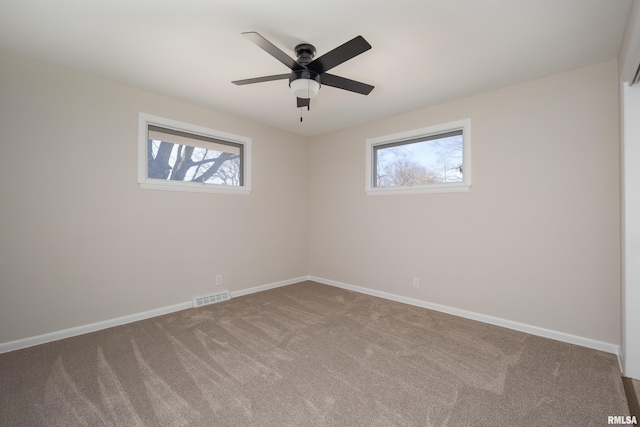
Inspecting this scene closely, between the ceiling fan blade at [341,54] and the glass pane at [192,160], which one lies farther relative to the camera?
the glass pane at [192,160]

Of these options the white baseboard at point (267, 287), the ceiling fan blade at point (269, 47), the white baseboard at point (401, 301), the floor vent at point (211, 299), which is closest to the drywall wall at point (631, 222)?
the white baseboard at point (401, 301)

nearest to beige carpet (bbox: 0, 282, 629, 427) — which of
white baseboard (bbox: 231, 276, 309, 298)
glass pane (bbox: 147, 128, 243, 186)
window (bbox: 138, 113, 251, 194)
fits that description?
white baseboard (bbox: 231, 276, 309, 298)

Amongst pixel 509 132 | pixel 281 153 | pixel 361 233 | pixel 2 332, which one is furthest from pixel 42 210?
pixel 509 132

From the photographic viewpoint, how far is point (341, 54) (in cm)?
192

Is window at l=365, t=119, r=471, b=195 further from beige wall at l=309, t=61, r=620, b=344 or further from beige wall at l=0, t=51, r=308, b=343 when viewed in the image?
beige wall at l=0, t=51, r=308, b=343

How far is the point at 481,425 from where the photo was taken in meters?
1.57

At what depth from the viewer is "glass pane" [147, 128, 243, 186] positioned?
3338mm

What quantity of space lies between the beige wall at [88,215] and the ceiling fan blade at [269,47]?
79.5 inches

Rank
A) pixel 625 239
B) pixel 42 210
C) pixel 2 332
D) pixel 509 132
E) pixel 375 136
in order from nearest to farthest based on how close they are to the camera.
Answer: pixel 625 239
pixel 2 332
pixel 42 210
pixel 509 132
pixel 375 136

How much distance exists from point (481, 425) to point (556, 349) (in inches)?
57.1

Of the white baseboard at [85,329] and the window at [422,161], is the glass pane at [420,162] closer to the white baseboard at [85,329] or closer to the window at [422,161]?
the window at [422,161]

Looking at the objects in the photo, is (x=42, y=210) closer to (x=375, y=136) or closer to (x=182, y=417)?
(x=182, y=417)

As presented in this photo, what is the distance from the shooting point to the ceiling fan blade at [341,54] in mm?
1794

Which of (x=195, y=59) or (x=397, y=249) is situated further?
(x=397, y=249)
